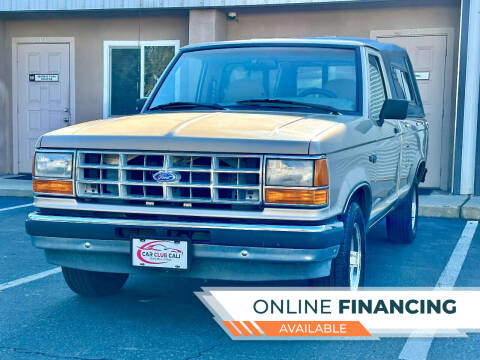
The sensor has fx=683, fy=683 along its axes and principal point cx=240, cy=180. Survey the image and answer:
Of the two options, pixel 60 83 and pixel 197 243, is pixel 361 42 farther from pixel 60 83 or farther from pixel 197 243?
pixel 60 83

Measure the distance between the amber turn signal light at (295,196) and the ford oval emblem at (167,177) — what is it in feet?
1.77

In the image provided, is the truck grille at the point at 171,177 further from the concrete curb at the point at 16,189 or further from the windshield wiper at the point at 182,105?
the concrete curb at the point at 16,189

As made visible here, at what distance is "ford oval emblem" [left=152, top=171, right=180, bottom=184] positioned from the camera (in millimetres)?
3896

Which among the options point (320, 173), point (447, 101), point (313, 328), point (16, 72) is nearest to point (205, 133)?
point (320, 173)

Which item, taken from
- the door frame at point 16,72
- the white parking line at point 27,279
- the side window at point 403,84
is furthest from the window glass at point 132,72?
the white parking line at point 27,279

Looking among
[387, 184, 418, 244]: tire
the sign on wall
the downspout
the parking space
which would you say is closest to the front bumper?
the parking space

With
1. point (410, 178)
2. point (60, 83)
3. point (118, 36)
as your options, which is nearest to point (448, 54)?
point (410, 178)

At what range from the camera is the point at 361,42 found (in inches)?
211

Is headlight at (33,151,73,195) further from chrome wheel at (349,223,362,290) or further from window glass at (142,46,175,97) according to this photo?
window glass at (142,46,175,97)

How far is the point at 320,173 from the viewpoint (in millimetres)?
3721

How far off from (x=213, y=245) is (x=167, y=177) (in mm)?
477

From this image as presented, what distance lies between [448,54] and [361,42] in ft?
18.6

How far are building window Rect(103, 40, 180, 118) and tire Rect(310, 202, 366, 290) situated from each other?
7.99 meters

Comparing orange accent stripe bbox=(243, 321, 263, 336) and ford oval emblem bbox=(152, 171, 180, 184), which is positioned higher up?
ford oval emblem bbox=(152, 171, 180, 184)
